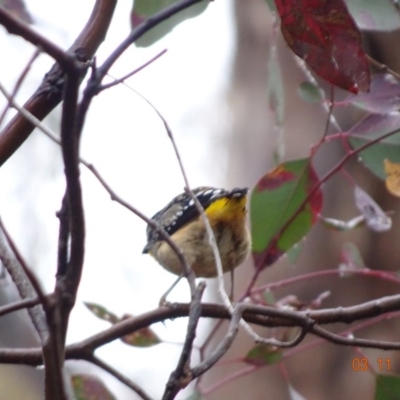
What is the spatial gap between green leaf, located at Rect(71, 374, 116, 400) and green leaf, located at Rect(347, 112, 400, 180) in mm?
603

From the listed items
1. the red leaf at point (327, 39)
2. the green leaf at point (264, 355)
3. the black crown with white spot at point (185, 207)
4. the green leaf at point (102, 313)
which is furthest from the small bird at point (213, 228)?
the red leaf at point (327, 39)

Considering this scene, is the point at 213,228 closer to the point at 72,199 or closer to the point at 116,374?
the point at 116,374

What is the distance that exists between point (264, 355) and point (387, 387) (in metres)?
0.22

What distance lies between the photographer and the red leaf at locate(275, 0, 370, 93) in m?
0.69

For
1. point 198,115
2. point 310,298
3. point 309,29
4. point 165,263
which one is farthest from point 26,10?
point 198,115

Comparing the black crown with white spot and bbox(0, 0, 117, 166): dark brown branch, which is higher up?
bbox(0, 0, 117, 166): dark brown branch

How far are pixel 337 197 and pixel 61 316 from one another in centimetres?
212

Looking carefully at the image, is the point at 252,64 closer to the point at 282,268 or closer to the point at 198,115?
the point at 282,268

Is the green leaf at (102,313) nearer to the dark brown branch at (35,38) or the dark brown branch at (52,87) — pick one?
the dark brown branch at (52,87)

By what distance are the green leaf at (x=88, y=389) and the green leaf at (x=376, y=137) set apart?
1.98 ft

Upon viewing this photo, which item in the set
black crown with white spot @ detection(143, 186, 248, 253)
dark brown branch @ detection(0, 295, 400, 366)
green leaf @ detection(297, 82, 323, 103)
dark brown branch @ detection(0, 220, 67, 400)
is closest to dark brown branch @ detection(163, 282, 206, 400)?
dark brown branch @ detection(0, 220, 67, 400)

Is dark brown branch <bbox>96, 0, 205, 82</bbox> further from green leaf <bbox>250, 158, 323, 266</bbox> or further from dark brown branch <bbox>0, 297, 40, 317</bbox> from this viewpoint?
green leaf <bbox>250, 158, 323, 266</bbox>

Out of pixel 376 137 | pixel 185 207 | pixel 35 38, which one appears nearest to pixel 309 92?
pixel 376 137

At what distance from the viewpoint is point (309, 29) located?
27.2 inches
